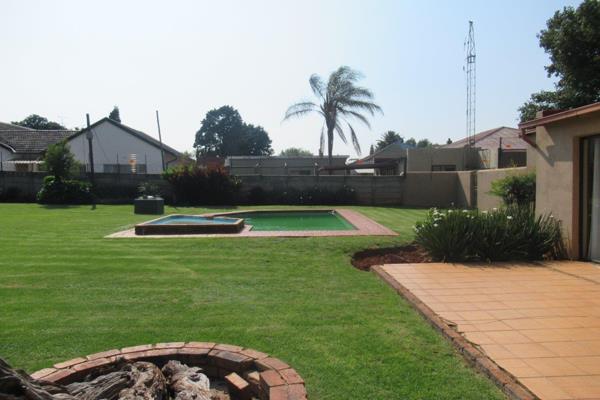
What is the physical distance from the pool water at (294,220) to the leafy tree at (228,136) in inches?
2395

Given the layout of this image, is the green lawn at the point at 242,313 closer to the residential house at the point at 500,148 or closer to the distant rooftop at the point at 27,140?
the residential house at the point at 500,148

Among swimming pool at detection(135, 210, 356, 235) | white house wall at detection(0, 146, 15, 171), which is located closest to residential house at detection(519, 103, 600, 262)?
swimming pool at detection(135, 210, 356, 235)

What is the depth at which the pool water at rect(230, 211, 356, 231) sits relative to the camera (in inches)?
573

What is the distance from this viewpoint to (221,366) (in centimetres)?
352

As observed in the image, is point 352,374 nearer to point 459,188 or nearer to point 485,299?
point 485,299

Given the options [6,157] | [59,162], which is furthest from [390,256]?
[6,157]

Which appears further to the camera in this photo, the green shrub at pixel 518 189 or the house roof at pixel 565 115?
the green shrub at pixel 518 189

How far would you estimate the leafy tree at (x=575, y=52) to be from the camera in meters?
19.9

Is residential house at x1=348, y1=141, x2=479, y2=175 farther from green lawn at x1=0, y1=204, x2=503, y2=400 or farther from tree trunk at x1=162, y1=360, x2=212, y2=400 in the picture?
tree trunk at x1=162, y1=360, x2=212, y2=400

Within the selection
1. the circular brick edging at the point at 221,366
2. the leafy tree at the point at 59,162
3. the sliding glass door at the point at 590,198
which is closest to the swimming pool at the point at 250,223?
the sliding glass door at the point at 590,198

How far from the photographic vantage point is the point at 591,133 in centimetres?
725

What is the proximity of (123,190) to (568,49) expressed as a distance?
22009 mm

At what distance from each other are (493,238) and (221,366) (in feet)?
19.6

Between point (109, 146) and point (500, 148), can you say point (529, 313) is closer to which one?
point (500, 148)
